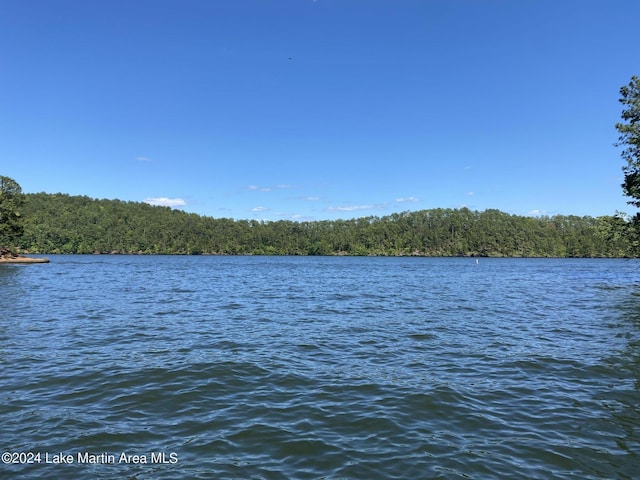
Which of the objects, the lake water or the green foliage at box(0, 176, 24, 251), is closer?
the lake water

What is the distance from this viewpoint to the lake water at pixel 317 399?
305 inches

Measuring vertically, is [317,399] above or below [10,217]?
below

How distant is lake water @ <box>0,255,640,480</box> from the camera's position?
7750mm

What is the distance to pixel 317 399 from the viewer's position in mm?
11039

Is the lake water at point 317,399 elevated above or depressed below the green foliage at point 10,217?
below

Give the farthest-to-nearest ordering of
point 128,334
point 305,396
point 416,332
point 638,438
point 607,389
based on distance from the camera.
→ point 416,332, point 128,334, point 607,389, point 305,396, point 638,438

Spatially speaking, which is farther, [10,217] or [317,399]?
[10,217]

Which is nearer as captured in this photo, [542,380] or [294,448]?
[294,448]

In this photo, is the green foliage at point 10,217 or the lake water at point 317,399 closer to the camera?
the lake water at point 317,399

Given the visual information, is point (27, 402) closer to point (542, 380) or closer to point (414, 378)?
point (414, 378)

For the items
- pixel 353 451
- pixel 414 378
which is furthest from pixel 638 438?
pixel 353 451

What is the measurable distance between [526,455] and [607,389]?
618cm

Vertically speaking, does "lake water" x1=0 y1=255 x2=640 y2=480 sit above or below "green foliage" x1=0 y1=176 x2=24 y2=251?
below

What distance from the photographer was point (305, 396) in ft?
37.0
